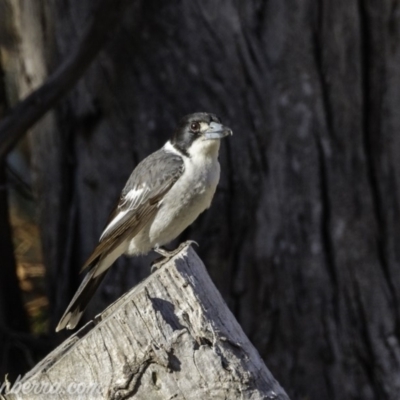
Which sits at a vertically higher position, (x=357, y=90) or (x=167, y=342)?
(x=357, y=90)

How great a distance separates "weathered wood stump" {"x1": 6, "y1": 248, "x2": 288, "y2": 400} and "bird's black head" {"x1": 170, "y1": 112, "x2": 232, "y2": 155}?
1.49m

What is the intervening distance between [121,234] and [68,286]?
1535 millimetres

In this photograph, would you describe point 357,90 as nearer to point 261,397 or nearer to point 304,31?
point 304,31

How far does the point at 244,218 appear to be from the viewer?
5109 mm

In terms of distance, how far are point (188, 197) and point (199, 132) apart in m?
0.33

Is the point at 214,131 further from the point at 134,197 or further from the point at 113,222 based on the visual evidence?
the point at 113,222

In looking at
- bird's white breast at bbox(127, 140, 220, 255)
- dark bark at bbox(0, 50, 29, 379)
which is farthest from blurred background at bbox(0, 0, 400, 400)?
bird's white breast at bbox(127, 140, 220, 255)

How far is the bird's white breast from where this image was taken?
392 centimetres

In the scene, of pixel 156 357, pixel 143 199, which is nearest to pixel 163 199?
pixel 143 199

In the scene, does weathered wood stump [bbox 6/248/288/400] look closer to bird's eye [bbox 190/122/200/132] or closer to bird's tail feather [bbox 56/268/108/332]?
bird's tail feather [bbox 56/268/108/332]

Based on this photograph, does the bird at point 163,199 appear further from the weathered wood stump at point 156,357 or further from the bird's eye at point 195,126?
the weathered wood stump at point 156,357

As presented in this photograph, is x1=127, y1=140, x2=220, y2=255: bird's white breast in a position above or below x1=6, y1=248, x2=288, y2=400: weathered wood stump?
above

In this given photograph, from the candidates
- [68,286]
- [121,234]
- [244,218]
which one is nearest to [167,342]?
[121,234]

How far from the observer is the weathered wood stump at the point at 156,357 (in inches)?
98.5
